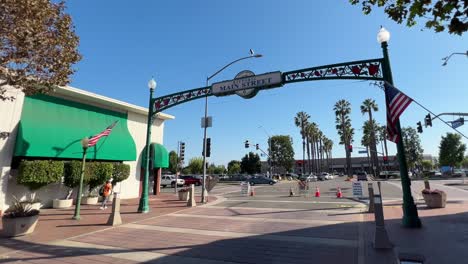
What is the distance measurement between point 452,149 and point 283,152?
4208 cm

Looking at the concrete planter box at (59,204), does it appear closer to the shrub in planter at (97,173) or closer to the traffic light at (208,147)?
the shrub in planter at (97,173)

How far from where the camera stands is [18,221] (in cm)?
861

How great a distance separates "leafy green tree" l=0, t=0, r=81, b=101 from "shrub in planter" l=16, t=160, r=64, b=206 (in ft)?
20.3

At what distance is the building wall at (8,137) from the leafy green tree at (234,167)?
8897 cm

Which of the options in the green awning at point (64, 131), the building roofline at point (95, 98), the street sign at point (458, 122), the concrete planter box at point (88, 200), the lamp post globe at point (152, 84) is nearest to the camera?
the green awning at point (64, 131)

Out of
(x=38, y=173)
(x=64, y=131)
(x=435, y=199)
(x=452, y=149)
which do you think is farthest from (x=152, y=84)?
(x=452, y=149)

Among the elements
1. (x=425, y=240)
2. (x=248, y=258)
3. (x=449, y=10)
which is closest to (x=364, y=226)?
(x=425, y=240)

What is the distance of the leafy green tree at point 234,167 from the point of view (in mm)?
101125

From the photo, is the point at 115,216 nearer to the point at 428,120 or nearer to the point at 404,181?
the point at 404,181

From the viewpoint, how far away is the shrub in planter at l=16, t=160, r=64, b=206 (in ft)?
42.6

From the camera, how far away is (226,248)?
7188 millimetres

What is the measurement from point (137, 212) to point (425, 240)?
460 inches

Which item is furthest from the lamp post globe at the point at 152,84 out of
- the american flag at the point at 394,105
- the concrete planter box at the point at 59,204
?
the american flag at the point at 394,105

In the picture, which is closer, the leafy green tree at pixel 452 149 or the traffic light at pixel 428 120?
the traffic light at pixel 428 120
